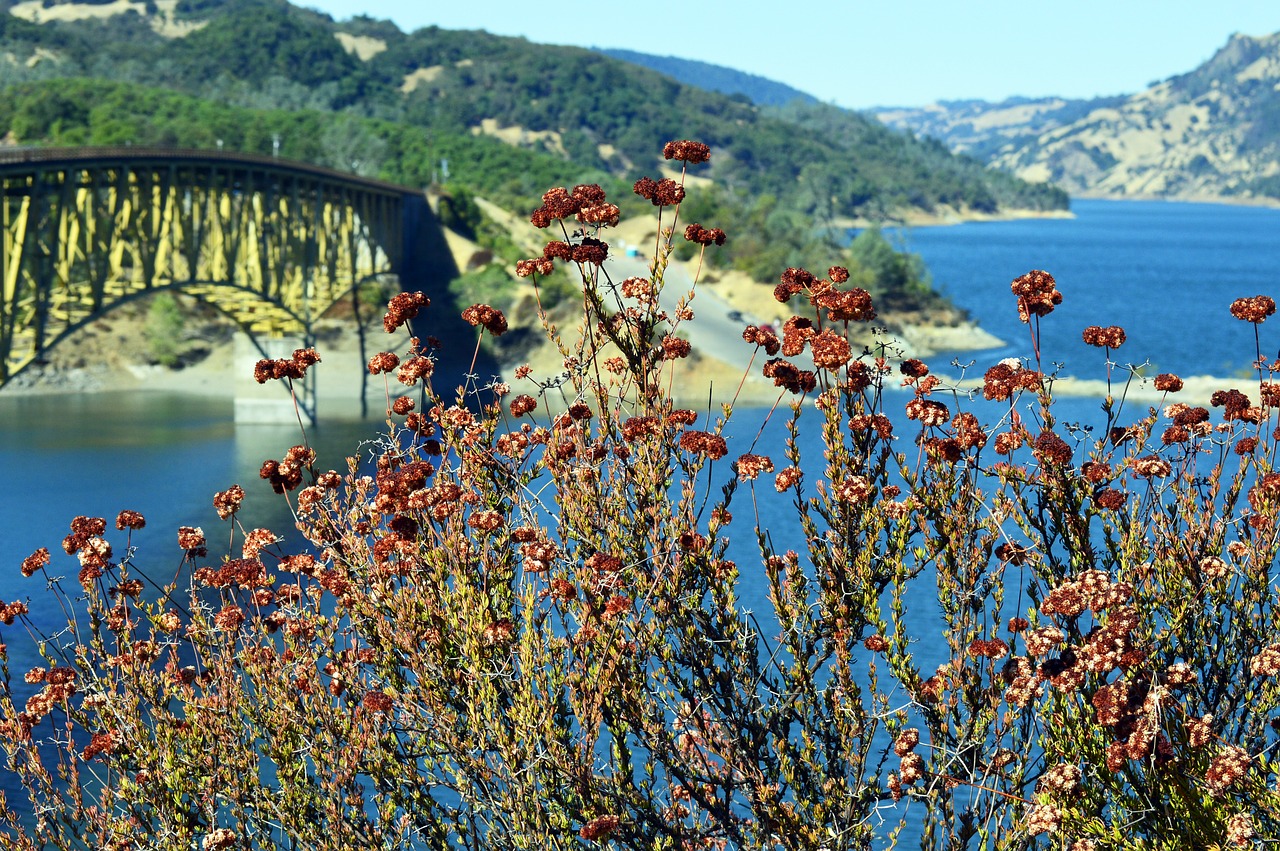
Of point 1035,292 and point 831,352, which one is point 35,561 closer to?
point 831,352

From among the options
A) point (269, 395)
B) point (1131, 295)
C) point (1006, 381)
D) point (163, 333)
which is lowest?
point (269, 395)

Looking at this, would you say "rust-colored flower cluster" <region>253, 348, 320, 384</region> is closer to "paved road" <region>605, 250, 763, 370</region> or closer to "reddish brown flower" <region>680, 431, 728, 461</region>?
"reddish brown flower" <region>680, 431, 728, 461</region>

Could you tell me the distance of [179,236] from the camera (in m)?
64.4

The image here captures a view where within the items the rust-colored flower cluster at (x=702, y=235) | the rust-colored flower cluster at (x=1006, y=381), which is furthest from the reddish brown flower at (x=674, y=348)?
the rust-colored flower cluster at (x=1006, y=381)

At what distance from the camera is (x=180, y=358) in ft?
285

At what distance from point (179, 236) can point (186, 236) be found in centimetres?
298

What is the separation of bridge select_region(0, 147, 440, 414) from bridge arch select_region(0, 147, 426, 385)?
0.08 meters

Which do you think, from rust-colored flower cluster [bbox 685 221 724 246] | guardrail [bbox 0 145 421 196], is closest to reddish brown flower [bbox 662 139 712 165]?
rust-colored flower cluster [bbox 685 221 724 246]

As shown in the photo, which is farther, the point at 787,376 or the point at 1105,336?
the point at 1105,336

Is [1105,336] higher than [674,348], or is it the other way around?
[1105,336]

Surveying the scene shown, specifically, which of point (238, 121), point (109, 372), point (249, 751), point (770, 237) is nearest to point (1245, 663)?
point (249, 751)

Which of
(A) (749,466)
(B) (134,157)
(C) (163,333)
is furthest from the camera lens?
(C) (163,333)

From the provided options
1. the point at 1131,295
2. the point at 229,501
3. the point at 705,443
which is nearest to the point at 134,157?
the point at 229,501

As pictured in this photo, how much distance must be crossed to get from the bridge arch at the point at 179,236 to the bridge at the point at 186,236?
8 centimetres
